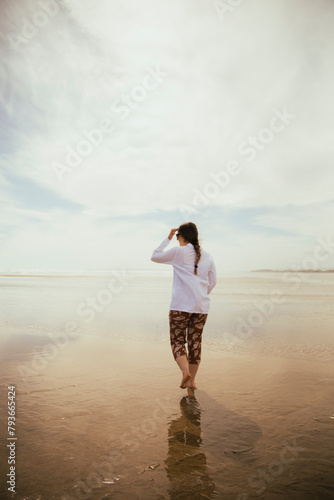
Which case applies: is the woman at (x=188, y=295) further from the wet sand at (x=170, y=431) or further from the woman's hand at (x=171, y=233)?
the wet sand at (x=170, y=431)

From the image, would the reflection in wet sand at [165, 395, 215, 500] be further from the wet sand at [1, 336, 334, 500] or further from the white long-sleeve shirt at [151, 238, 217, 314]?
the white long-sleeve shirt at [151, 238, 217, 314]

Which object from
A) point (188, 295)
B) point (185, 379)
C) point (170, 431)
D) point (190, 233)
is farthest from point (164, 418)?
point (190, 233)

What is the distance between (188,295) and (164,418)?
1.47m

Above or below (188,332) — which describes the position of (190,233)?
above

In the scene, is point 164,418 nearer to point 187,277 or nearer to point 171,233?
point 187,277

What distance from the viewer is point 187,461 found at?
2715mm

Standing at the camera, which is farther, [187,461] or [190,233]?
[190,233]

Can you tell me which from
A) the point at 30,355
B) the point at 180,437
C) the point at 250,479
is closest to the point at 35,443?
the point at 180,437

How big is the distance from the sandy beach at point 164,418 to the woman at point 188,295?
54 cm

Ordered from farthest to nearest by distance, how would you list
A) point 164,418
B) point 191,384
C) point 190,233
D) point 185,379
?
point 190,233, point 191,384, point 185,379, point 164,418

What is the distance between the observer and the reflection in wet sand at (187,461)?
7.75 ft

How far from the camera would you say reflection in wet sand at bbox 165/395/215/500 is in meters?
2.36

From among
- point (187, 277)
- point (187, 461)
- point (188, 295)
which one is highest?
point (187, 277)

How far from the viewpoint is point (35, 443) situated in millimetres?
2973
